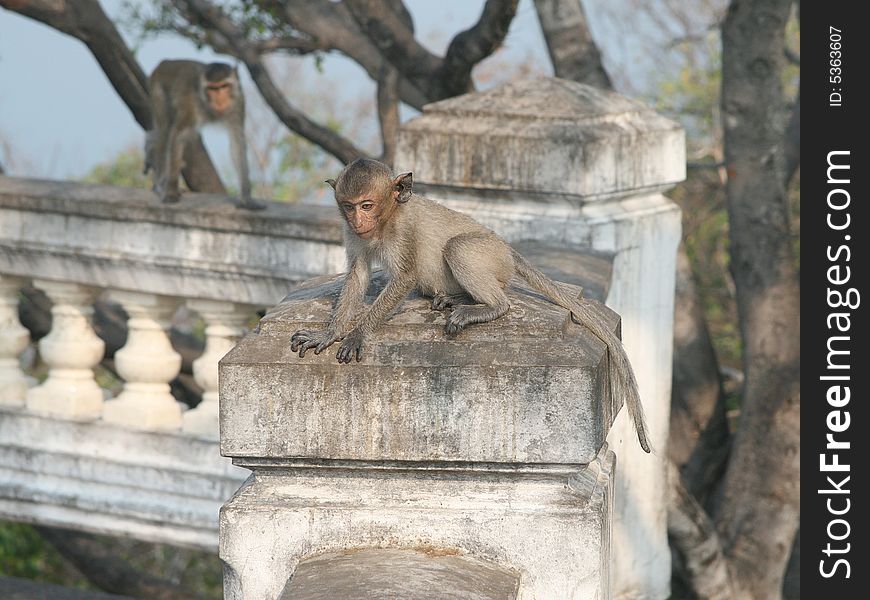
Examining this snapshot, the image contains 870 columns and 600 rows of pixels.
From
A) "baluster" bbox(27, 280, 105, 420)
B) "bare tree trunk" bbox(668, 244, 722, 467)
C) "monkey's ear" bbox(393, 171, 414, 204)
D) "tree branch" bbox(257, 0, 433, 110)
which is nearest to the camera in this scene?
"monkey's ear" bbox(393, 171, 414, 204)

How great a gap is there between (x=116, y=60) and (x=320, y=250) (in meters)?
2.83

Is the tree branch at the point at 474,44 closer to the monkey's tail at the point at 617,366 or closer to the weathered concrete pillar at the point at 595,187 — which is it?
the weathered concrete pillar at the point at 595,187

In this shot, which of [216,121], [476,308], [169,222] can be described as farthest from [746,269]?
[476,308]

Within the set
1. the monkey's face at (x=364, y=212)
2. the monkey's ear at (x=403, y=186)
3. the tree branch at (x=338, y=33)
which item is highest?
the tree branch at (x=338, y=33)

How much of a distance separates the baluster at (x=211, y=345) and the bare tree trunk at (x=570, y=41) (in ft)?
7.10

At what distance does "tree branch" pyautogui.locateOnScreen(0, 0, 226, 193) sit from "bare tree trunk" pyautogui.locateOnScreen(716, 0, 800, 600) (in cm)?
237

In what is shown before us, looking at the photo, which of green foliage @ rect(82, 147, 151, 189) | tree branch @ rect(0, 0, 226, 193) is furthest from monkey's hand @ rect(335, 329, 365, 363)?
green foliage @ rect(82, 147, 151, 189)

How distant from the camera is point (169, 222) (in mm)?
4066

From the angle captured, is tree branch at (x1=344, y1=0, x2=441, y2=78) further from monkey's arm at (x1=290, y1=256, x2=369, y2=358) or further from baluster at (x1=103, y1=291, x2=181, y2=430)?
monkey's arm at (x1=290, y1=256, x2=369, y2=358)

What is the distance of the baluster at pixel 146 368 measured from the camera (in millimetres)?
4074

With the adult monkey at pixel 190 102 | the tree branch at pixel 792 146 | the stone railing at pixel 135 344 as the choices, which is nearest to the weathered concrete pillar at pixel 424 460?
the stone railing at pixel 135 344

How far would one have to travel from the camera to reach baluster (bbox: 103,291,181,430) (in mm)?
4074

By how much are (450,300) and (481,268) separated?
9 centimetres

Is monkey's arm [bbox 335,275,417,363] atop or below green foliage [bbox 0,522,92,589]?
atop
